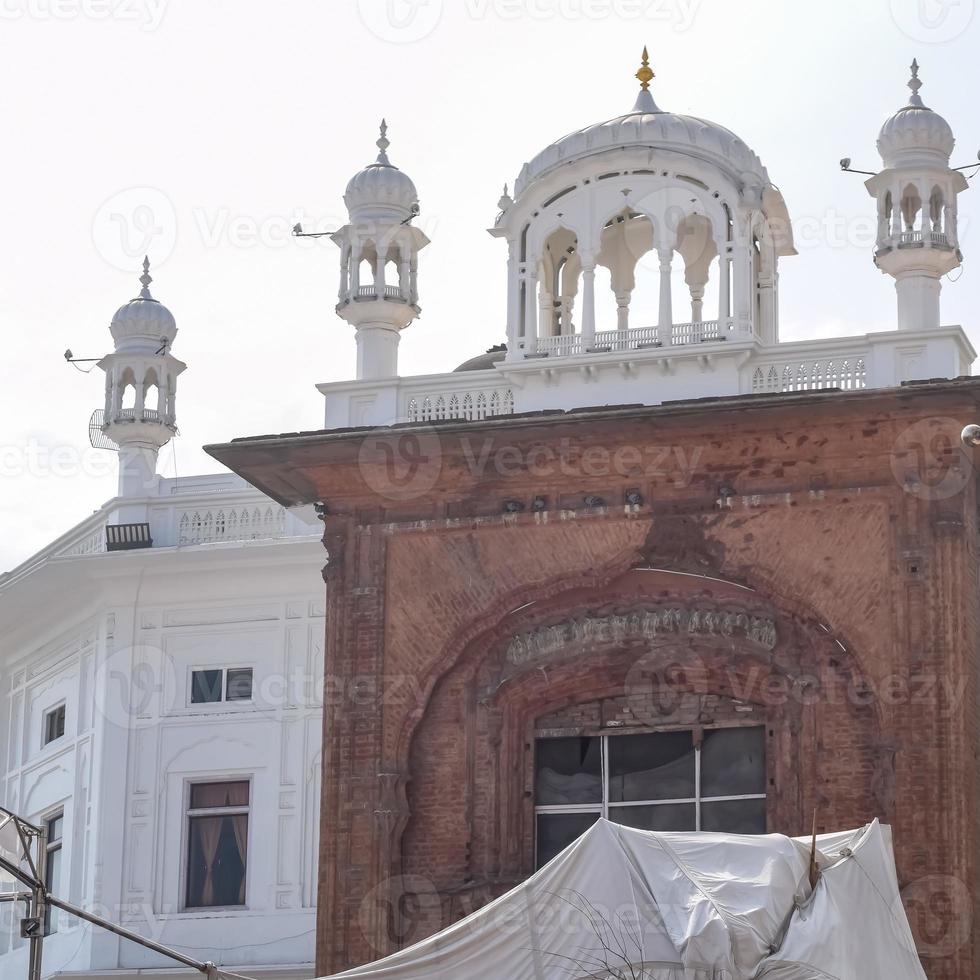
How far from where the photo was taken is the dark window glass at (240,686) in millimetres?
36219

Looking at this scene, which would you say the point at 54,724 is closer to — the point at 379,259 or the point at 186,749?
the point at 186,749

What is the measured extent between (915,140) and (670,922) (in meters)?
11.5

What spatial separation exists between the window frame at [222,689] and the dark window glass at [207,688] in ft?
0.05

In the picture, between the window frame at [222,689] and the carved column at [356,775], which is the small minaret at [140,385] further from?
the carved column at [356,775]

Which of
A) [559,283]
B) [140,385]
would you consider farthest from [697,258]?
[140,385]

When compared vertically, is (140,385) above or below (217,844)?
above

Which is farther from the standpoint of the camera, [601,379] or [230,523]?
[230,523]

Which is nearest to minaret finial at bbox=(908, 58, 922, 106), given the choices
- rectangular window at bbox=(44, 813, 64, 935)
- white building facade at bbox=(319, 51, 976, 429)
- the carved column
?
white building facade at bbox=(319, 51, 976, 429)

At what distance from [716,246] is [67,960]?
14217 millimetres

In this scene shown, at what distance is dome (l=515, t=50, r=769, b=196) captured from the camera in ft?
98.1

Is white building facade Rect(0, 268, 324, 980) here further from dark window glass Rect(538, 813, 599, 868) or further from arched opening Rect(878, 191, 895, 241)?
arched opening Rect(878, 191, 895, 241)

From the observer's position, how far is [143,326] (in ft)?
129

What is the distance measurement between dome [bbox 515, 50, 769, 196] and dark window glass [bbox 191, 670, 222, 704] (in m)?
9.73

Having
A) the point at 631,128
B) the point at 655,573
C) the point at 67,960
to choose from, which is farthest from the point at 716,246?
the point at 67,960
